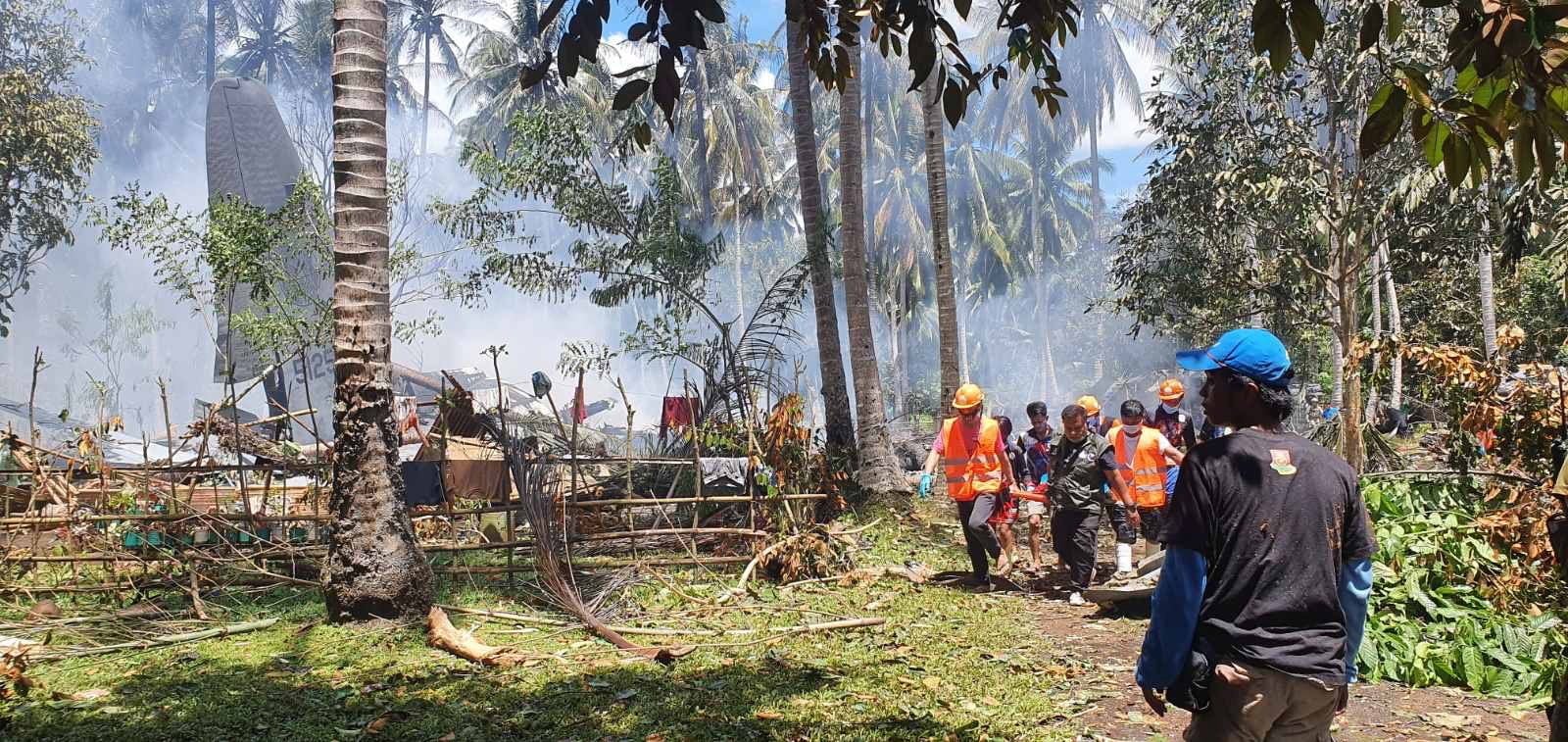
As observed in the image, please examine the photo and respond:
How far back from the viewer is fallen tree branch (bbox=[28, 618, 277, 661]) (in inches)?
255

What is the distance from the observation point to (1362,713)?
507 cm

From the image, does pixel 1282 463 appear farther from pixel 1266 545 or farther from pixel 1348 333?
pixel 1348 333

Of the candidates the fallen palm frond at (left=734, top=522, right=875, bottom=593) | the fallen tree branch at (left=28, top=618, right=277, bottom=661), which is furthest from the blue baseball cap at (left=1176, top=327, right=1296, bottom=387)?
the fallen tree branch at (left=28, top=618, right=277, bottom=661)

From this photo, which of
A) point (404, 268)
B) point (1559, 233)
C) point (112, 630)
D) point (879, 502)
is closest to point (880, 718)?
point (112, 630)

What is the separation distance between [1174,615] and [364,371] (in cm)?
573

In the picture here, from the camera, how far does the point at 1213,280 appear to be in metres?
15.3

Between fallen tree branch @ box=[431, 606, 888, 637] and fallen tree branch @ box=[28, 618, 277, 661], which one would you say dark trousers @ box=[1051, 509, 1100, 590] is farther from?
fallen tree branch @ box=[28, 618, 277, 661]

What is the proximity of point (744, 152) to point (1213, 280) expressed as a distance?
26.6m

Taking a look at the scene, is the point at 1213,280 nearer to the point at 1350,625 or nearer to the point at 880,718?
the point at 880,718

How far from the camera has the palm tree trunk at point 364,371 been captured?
6906 millimetres

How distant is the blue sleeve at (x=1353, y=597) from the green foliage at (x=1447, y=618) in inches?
128

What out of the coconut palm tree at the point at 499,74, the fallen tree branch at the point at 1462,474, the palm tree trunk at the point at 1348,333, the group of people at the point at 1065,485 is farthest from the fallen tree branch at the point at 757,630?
the coconut palm tree at the point at 499,74

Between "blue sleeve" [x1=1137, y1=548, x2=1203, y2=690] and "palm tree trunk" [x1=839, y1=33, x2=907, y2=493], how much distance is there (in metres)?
10.4

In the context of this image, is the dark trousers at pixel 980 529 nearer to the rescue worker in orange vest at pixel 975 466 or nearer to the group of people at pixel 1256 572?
the rescue worker in orange vest at pixel 975 466
